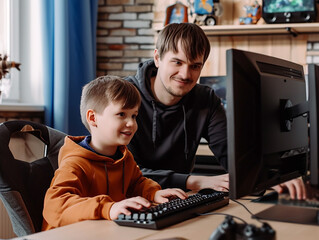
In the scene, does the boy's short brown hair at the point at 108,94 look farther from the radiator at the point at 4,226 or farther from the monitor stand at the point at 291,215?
the radiator at the point at 4,226

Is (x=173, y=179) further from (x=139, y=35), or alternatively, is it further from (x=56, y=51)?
(x=139, y=35)

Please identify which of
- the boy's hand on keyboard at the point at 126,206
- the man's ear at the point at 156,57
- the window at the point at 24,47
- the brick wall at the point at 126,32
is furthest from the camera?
the brick wall at the point at 126,32

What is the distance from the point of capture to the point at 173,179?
1.85m

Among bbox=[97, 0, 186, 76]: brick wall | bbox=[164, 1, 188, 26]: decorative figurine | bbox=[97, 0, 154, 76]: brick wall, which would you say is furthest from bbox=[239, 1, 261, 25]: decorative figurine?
bbox=[97, 0, 154, 76]: brick wall

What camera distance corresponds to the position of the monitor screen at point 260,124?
1.13 meters

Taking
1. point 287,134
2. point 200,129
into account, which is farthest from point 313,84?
point 200,129

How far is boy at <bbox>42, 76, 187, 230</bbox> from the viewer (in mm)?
1423

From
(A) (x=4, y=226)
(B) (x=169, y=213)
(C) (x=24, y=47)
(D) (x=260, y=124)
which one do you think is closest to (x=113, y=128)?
(B) (x=169, y=213)

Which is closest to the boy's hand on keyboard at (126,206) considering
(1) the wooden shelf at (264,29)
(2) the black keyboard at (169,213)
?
(2) the black keyboard at (169,213)

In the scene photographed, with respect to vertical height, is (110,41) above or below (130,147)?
above

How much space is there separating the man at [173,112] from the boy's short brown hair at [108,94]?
15.3 inches

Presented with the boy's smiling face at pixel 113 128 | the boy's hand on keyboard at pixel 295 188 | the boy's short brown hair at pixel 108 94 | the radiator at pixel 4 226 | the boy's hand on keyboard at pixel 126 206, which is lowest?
the radiator at pixel 4 226

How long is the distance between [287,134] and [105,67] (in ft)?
9.73

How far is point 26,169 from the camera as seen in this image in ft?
5.27
